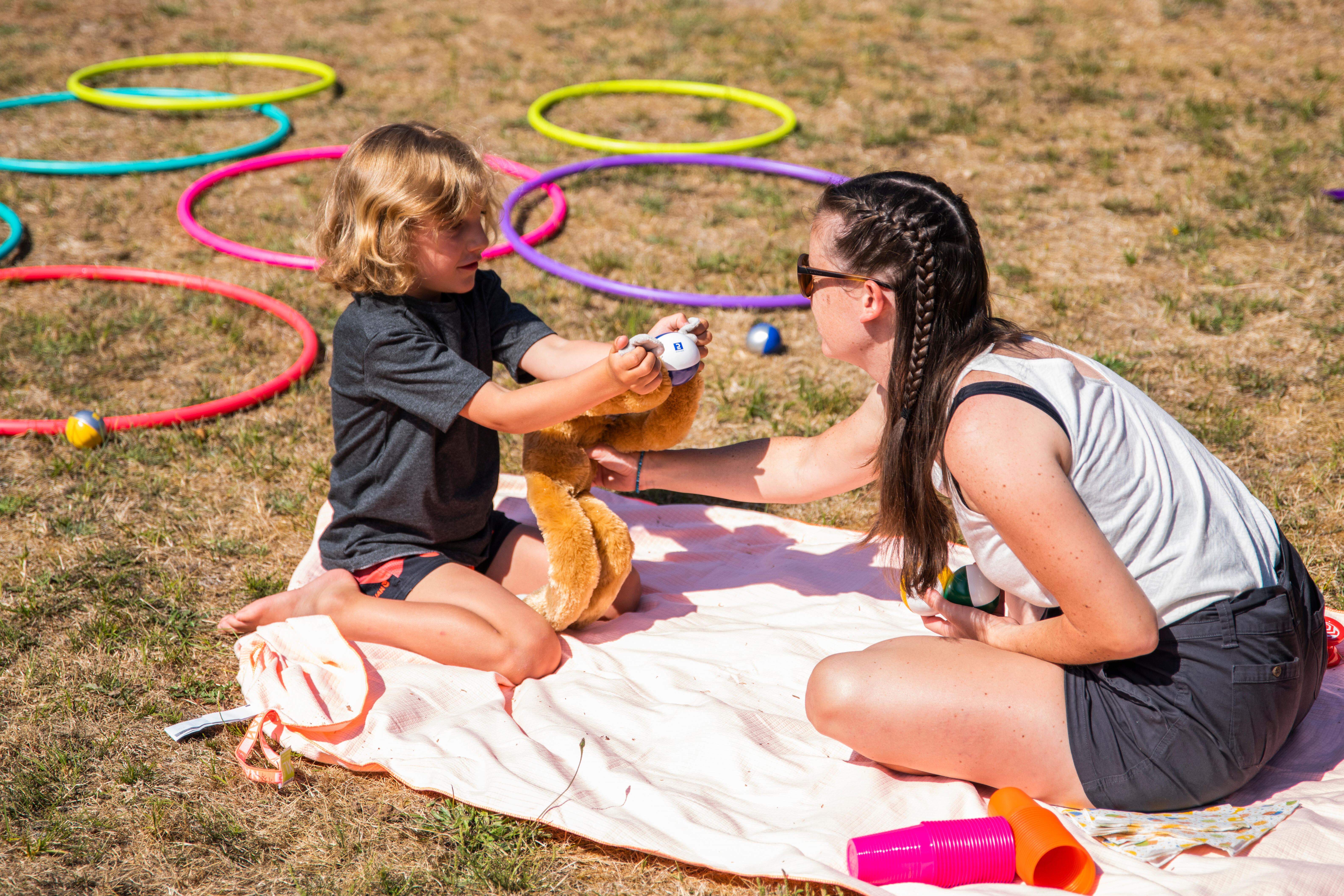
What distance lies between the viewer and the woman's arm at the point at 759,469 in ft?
10.4

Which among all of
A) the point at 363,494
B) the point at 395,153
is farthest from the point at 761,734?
the point at 395,153

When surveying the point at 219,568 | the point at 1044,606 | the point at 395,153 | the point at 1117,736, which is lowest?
the point at 219,568

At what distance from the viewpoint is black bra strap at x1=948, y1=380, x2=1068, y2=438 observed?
2137 mm

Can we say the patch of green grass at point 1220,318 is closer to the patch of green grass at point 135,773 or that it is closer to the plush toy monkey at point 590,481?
the plush toy monkey at point 590,481

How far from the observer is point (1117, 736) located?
228 centimetres

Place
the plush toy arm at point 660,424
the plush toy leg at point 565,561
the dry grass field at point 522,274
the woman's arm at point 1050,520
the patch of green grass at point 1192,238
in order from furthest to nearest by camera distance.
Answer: the patch of green grass at point 1192,238
the plush toy arm at point 660,424
the plush toy leg at point 565,561
the dry grass field at point 522,274
the woman's arm at point 1050,520

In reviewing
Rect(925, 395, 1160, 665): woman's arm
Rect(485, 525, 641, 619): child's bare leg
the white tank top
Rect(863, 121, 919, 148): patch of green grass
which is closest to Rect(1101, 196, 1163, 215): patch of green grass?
Rect(863, 121, 919, 148): patch of green grass

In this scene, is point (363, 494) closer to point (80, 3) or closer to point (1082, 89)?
point (1082, 89)

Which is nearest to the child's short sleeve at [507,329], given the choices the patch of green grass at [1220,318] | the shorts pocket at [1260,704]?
the shorts pocket at [1260,704]

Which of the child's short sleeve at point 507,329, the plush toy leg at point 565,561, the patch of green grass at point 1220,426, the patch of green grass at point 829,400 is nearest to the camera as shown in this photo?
the plush toy leg at point 565,561

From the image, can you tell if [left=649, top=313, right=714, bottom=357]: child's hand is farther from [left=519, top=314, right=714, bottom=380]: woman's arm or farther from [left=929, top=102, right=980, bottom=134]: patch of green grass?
[left=929, top=102, right=980, bottom=134]: patch of green grass

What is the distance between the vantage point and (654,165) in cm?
716

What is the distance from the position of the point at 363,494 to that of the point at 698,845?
1396 mm

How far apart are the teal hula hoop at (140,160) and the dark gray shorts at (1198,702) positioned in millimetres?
6424
